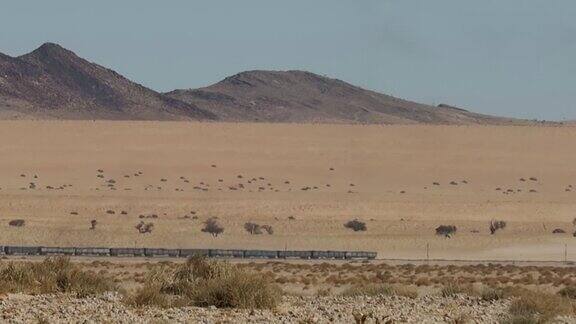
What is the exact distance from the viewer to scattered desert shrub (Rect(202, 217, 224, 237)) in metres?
76.1

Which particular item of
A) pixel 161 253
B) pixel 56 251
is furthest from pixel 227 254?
pixel 56 251

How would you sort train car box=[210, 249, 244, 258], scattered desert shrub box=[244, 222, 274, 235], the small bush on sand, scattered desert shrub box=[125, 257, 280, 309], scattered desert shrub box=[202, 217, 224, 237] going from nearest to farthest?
scattered desert shrub box=[125, 257, 280, 309] < the small bush on sand < train car box=[210, 249, 244, 258] < scattered desert shrub box=[202, 217, 224, 237] < scattered desert shrub box=[244, 222, 274, 235]

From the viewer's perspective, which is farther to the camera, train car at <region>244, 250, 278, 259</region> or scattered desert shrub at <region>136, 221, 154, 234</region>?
scattered desert shrub at <region>136, 221, 154, 234</region>

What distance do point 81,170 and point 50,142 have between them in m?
16.3

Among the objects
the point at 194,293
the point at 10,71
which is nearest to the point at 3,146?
the point at 10,71

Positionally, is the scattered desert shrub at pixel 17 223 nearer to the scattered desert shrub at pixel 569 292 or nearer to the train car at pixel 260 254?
the train car at pixel 260 254

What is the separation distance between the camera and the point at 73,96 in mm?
186750

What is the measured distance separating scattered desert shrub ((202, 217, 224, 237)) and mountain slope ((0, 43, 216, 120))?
90.3 metres

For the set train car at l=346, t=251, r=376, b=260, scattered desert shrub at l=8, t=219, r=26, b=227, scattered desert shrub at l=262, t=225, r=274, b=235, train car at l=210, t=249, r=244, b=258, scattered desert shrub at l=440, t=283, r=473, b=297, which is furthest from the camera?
scattered desert shrub at l=262, t=225, r=274, b=235

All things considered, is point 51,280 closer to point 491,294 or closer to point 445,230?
point 491,294

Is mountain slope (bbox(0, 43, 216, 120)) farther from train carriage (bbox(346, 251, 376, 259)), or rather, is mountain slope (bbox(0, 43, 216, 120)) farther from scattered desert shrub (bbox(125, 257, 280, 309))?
scattered desert shrub (bbox(125, 257, 280, 309))

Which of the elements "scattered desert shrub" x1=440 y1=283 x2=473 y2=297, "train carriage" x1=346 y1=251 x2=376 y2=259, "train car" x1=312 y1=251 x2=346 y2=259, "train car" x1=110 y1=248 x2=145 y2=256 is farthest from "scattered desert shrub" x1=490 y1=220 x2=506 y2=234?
"scattered desert shrub" x1=440 y1=283 x2=473 y2=297

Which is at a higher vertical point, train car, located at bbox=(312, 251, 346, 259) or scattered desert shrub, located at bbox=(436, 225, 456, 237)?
train car, located at bbox=(312, 251, 346, 259)

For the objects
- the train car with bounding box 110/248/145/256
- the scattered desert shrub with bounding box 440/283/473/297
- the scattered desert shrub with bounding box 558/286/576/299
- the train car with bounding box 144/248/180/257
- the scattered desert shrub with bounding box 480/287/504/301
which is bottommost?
the train car with bounding box 110/248/145/256
